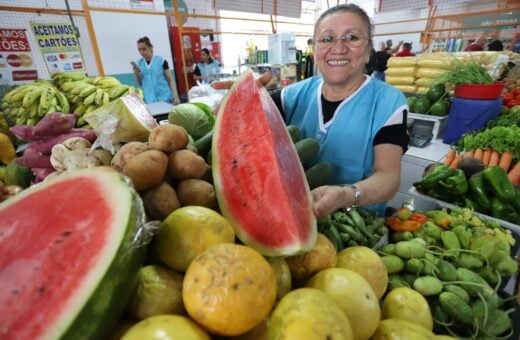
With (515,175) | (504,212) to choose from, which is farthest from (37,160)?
(515,175)

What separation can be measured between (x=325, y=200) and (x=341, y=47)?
0.96 m

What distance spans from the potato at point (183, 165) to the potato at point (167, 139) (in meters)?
0.02

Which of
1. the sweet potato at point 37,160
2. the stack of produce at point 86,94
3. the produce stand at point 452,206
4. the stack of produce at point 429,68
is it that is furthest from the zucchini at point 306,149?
the stack of produce at point 429,68

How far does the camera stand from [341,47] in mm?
1358

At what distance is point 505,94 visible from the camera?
3.61m

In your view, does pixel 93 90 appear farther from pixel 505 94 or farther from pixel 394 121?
pixel 505 94

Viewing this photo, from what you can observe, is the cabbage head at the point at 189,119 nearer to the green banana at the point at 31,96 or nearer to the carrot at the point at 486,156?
the green banana at the point at 31,96

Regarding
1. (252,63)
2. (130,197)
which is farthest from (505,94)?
(252,63)

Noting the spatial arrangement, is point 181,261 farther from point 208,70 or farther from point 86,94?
point 208,70

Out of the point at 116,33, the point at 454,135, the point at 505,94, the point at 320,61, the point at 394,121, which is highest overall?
the point at 116,33

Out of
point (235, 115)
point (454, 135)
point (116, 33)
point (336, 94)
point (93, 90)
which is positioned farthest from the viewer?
point (116, 33)

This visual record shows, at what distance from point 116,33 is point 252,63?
3.34 m

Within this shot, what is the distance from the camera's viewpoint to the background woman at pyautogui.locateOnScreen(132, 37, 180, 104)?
4.81 meters

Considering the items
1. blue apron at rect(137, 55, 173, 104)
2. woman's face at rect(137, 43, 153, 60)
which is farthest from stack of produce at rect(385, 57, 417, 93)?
woman's face at rect(137, 43, 153, 60)
